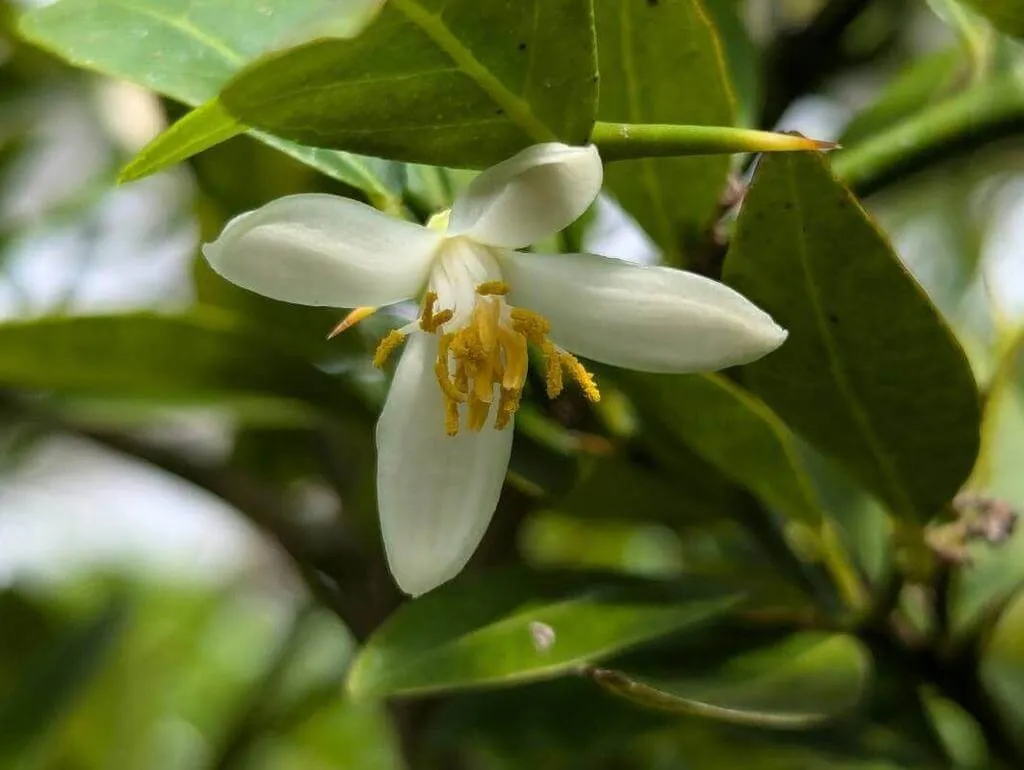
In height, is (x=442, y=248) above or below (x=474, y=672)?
above

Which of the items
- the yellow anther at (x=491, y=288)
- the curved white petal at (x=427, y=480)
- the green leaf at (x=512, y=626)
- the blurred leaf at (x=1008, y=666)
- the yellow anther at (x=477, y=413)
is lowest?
the blurred leaf at (x=1008, y=666)

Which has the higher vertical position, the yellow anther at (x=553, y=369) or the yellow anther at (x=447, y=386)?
the yellow anther at (x=553, y=369)

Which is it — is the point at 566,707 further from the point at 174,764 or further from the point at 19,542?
the point at 19,542

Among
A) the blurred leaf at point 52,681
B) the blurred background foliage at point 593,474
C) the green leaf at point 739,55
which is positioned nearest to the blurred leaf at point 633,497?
the blurred background foliage at point 593,474

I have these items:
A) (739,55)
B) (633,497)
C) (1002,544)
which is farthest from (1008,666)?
(739,55)

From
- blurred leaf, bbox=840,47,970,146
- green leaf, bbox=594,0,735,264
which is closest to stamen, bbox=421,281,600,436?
green leaf, bbox=594,0,735,264

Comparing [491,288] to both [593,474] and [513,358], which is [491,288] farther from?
[593,474]

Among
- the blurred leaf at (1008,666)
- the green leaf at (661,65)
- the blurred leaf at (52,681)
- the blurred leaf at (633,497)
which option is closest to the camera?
the green leaf at (661,65)

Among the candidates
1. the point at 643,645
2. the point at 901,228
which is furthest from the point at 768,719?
the point at 901,228

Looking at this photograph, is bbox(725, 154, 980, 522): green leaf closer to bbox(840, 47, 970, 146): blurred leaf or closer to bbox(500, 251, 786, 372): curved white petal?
bbox(500, 251, 786, 372): curved white petal

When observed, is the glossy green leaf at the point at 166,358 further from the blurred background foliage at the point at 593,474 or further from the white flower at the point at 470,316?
the white flower at the point at 470,316
